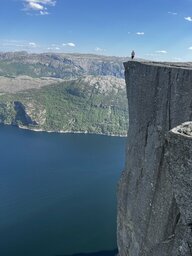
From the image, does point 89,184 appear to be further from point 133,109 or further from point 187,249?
point 187,249

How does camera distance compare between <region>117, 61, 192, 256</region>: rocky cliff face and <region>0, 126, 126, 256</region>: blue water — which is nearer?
<region>117, 61, 192, 256</region>: rocky cliff face

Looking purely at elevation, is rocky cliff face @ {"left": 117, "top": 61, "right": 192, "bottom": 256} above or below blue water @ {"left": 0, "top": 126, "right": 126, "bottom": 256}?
above

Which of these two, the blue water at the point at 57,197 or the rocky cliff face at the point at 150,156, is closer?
the rocky cliff face at the point at 150,156

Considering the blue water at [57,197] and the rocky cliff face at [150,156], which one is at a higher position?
the rocky cliff face at [150,156]

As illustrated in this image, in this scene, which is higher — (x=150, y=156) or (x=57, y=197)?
(x=150, y=156)

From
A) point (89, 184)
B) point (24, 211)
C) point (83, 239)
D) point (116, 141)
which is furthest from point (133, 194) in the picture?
point (116, 141)

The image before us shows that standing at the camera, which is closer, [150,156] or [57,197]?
[150,156]
